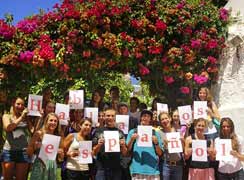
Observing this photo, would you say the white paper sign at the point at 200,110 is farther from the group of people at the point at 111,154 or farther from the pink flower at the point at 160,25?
the pink flower at the point at 160,25

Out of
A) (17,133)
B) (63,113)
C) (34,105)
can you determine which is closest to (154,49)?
(63,113)

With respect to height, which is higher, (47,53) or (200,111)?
(47,53)

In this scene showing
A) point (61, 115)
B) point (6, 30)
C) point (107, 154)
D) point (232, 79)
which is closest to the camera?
point (107, 154)

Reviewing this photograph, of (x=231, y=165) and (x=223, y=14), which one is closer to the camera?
(x=231, y=165)

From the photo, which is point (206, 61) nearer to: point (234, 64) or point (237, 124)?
point (234, 64)

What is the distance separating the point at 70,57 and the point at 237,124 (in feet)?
10.3

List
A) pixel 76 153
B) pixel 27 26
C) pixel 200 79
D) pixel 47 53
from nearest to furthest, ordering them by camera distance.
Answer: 1. pixel 76 153
2. pixel 47 53
3. pixel 27 26
4. pixel 200 79

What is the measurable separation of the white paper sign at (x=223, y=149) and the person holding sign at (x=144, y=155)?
2.53 feet

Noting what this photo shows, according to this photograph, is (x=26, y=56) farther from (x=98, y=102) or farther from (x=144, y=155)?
(x=144, y=155)

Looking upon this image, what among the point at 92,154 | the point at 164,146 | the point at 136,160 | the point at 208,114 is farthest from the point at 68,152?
the point at 208,114

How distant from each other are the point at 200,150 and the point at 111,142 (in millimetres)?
1212

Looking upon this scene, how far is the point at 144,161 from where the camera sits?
20.4 feet

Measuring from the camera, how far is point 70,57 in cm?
791

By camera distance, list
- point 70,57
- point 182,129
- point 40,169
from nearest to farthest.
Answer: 1. point 40,169
2. point 182,129
3. point 70,57
